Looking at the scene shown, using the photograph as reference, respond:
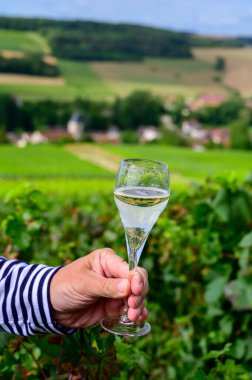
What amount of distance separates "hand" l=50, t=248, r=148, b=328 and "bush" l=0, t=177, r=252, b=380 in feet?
0.26

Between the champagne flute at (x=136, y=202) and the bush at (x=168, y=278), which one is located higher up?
the champagne flute at (x=136, y=202)

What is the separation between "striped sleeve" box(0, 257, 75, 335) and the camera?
1.37 metres

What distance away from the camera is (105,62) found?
54969mm

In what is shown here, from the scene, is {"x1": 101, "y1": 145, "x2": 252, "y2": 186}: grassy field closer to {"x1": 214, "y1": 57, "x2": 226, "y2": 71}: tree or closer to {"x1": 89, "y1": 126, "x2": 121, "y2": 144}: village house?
{"x1": 89, "y1": 126, "x2": 121, "y2": 144}: village house

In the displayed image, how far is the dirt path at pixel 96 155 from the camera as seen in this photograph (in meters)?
42.8

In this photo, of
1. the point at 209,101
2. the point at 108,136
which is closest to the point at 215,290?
the point at 209,101

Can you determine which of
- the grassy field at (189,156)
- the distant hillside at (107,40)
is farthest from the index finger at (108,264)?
the distant hillside at (107,40)

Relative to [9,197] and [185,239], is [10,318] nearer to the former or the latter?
[9,197]

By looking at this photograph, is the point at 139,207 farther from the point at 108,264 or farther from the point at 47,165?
the point at 47,165

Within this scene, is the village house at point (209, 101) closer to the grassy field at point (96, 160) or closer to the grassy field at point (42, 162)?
the grassy field at point (96, 160)

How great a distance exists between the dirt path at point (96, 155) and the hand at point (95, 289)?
127 feet

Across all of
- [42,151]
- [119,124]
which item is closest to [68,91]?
[119,124]

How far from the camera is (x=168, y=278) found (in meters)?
3.92

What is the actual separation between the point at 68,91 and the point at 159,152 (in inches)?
370
